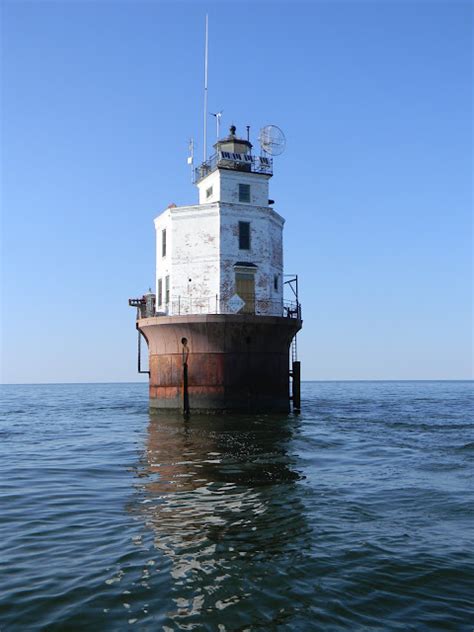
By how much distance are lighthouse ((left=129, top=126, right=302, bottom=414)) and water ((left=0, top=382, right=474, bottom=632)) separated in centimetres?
1035

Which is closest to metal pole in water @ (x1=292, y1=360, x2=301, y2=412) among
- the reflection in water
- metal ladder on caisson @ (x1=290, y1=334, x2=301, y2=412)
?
metal ladder on caisson @ (x1=290, y1=334, x2=301, y2=412)

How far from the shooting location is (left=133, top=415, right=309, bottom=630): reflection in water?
6.53 metres

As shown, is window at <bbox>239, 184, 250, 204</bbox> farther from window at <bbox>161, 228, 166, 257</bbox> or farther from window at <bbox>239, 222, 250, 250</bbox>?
window at <bbox>161, 228, 166, 257</bbox>

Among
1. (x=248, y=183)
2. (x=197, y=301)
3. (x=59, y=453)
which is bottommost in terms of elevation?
(x=59, y=453)

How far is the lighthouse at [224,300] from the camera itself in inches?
1100

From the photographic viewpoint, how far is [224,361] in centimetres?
2783

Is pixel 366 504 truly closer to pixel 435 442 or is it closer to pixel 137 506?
pixel 137 506

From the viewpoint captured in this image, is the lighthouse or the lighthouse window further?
the lighthouse window

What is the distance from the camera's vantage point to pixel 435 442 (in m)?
20.7

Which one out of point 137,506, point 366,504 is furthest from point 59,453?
point 366,504

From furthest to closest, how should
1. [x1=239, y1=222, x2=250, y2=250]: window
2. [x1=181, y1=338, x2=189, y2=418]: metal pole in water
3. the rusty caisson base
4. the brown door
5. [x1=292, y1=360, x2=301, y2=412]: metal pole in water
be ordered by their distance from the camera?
1. [x1=292, y1=360, x2=301, y2=412]: metal pole in water
2. [x1=239, y1=222, x2=250, y2=250]: window
3. the brown door
4. [x1=181, y1=338, x2=189, y2=418]: metal pole in water
5. the rusty caisson base

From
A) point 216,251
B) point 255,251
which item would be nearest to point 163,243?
point 216,251

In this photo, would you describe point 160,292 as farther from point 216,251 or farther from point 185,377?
point 185,377

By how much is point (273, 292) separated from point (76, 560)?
24598mm
